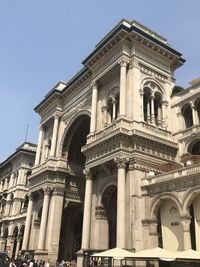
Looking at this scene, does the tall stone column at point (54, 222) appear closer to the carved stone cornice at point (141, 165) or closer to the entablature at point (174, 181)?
the carved stone cornice at point (141, 165)

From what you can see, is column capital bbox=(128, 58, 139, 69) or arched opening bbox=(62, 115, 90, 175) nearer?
column capital bbox=(128, 58, 139, 69)

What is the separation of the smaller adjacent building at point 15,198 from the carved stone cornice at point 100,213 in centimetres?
2496

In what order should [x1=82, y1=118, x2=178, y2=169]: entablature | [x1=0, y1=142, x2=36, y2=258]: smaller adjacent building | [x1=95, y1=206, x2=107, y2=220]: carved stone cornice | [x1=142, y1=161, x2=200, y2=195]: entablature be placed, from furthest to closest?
[x1=0, y1=142, x2=36, y2=258]: smaller adjacent building
[x1=95, y1=206, x2=107, y2=220]: carved stone cornice
[x1=82, y1=118, x2=178, y2=169]: entablature
[x1=142, y1=161, x2=200, y2=195]: entablature

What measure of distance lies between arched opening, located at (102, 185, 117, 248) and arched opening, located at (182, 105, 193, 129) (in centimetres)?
866

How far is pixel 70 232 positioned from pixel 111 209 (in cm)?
1196

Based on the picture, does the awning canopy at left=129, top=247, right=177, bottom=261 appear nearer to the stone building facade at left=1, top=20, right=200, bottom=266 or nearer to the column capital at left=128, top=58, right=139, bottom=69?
the stone building facade at left=1, top=20, right=200, bottom=266

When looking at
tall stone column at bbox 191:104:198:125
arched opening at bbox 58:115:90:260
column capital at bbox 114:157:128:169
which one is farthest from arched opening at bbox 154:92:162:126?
arched opening at bbox 58:115:90:260

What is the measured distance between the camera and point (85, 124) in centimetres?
3850

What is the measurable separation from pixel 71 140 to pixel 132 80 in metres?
13.1

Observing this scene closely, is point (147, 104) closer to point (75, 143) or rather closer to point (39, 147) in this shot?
point (75, 143)

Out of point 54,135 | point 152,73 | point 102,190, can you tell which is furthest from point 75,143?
point 152,73

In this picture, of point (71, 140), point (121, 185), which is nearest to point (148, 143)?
point (121, 185)

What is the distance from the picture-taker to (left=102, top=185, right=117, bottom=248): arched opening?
27.9m

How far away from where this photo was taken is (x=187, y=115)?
2944cm
